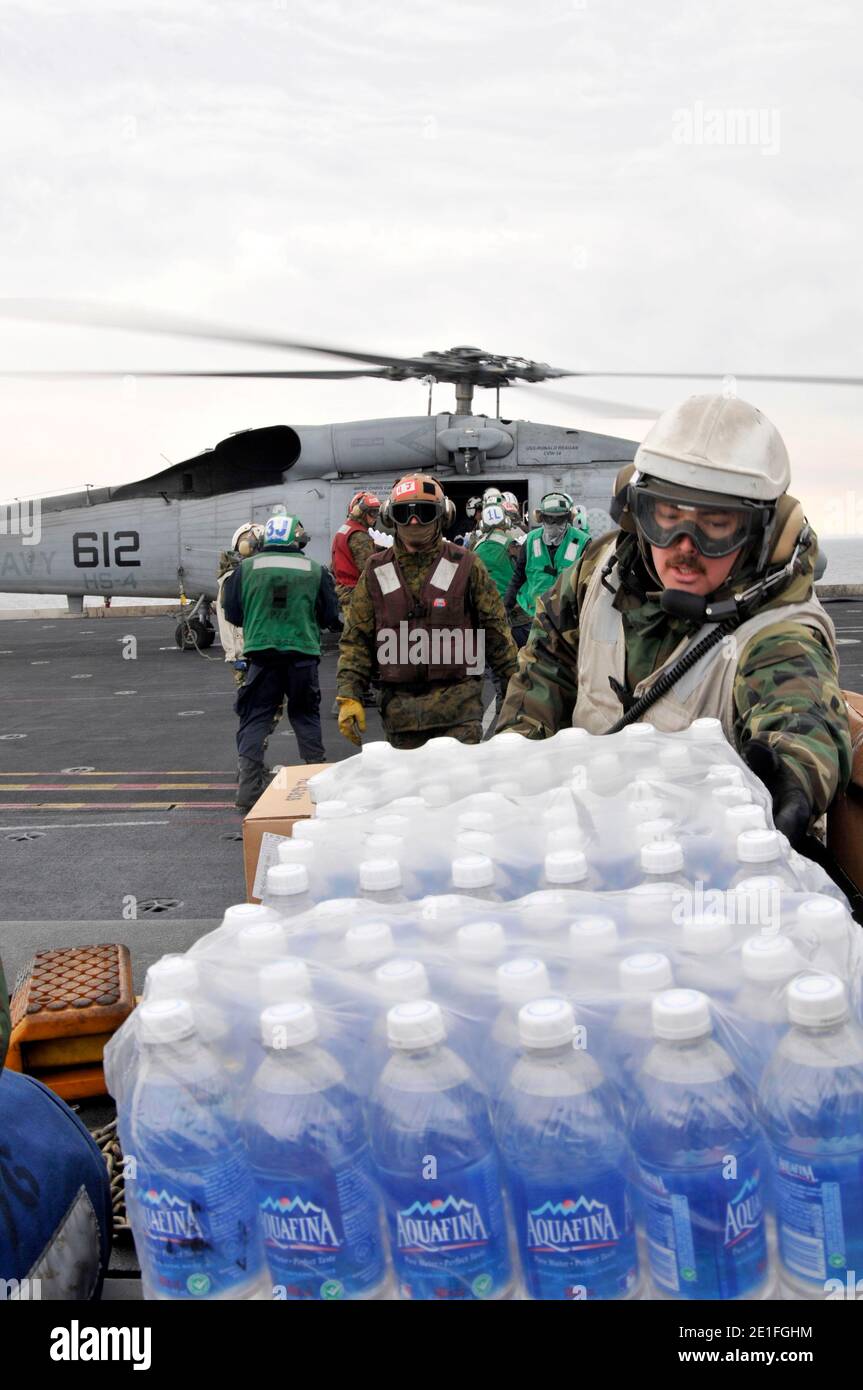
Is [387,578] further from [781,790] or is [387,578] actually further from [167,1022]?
[167,1022]

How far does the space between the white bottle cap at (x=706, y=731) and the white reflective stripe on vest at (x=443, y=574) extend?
3.13 meters

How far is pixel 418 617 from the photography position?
19.4 ft

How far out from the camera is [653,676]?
10.6ft

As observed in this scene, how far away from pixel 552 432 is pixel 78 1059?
52.5 ft

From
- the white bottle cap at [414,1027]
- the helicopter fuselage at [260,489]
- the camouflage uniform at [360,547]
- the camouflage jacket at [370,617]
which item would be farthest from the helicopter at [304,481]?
the white bottle cap at [414,1027]

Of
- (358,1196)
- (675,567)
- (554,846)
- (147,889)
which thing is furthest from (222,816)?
(358,1196)

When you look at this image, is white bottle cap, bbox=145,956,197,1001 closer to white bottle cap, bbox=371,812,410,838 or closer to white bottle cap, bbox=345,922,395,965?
white bottle cap, bbox=345,922,395,965

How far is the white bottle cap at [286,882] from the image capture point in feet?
6.81

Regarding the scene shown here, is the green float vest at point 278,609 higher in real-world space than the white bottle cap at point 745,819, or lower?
lower

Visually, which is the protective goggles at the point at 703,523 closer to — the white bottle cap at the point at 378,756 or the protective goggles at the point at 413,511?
the white bottle cap at the point at 378,756

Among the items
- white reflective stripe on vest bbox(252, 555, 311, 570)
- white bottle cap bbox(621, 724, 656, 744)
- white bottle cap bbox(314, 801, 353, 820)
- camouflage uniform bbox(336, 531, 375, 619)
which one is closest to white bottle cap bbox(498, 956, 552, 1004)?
white bottle cap bbox(314, 801, 353, 820)
